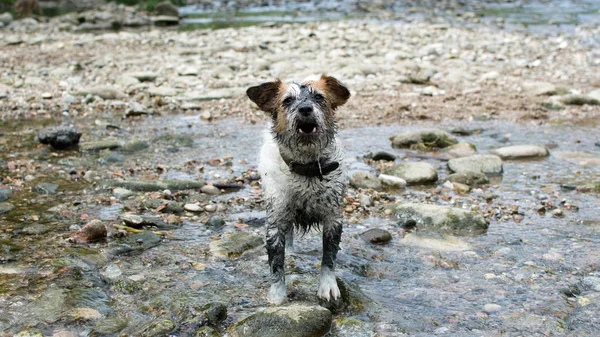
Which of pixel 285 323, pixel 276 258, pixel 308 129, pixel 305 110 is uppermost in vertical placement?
pixel 305 110

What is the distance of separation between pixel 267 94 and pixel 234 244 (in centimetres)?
198

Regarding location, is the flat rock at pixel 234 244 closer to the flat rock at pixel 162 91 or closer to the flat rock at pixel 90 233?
the flat rock at pixel 90 233

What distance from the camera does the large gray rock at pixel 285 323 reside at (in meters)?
5.24

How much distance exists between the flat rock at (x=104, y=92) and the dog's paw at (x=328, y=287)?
10152mm

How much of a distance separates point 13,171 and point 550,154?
27.7 feet

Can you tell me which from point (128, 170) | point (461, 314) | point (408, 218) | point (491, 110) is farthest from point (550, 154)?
point (128, 170)

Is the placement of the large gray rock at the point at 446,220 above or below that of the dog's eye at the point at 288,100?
below

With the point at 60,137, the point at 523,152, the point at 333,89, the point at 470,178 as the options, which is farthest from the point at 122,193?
the point at 523,152

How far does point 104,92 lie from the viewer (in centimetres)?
1480

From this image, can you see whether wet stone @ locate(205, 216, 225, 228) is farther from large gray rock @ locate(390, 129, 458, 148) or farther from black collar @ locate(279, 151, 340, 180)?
large gray rock @ locate(390, 129, 458, 148)

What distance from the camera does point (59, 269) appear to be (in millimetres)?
6262

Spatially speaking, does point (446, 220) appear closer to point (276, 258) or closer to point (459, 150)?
point (276, 258)

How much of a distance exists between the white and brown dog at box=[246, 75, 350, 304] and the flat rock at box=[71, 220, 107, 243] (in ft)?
7.28

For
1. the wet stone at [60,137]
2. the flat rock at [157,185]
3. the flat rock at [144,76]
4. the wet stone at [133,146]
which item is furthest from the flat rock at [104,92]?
the flat rock at [157,185]
